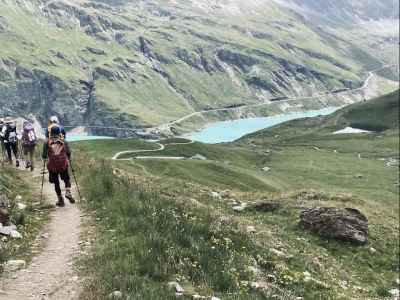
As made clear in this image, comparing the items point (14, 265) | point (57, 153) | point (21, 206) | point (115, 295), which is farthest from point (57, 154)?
point (115, 295)

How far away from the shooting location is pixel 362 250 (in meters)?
25.4

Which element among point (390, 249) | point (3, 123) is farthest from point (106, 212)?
point (3, 123)

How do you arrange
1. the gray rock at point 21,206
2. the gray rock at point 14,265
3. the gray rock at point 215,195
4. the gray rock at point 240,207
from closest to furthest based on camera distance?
1. the gray rock at point 14,265
2. the gray rock at point 21,206
3. the gray rock at point 240,207
4. the gray rock at point 215,195

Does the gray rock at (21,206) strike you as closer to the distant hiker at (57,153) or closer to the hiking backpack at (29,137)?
the distant hiker at (57,153)

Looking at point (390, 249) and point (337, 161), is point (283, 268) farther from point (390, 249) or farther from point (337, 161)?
point (337, 161)

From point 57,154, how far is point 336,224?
1441cm

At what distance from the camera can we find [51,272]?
12.7m

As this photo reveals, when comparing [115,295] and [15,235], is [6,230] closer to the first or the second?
[15,235]

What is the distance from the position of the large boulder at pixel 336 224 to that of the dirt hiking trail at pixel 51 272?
533 inches

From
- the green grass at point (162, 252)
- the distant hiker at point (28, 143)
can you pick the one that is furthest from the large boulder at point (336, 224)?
the distant hiker at point (28, 143)

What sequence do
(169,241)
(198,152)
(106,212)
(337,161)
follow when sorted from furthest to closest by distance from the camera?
(337,161) → (198,152) → (106,212) → (169,241)

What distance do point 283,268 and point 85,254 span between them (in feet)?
21.4

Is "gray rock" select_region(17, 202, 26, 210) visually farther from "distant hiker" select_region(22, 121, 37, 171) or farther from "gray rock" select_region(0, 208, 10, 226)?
"distant hiker" select_region(22, 121, 37, 171)

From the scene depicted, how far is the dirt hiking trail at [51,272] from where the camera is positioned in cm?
1129
